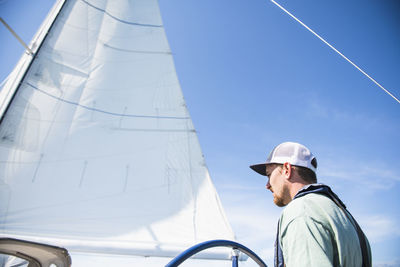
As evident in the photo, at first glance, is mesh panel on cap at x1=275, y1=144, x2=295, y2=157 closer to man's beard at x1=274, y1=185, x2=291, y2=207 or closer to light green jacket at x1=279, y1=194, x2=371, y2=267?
man's beard at x1=274, y1=185, x2=291, y2=207

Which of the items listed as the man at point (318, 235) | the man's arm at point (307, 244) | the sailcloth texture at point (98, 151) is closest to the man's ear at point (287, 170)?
the man at point (318, 235)

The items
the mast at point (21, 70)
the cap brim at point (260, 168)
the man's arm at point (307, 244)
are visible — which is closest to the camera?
the man's arm at point (307, 244)

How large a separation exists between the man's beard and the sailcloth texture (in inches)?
87.7

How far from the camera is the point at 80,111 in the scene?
3.96m

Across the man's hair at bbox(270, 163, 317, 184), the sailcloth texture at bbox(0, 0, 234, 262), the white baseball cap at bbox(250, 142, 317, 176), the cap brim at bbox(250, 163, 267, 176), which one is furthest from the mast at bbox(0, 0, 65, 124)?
the man's hair at bbox(270, 163, 317, 184)

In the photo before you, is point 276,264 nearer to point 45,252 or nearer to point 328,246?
point 328,246

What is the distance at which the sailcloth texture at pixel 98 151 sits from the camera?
2.89 metres

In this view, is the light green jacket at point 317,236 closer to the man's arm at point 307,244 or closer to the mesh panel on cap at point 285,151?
the man's arm at point 307,244

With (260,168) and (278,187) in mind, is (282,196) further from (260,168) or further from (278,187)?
(260,168)

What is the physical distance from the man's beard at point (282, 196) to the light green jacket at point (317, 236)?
34 centimetres

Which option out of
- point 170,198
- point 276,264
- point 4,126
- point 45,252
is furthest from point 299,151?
point 4,126

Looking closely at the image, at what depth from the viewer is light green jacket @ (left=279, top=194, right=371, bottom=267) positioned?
0.57 m

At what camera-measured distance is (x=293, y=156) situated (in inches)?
42.6

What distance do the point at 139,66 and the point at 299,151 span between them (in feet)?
15.5
